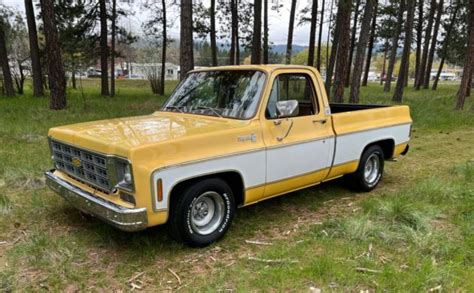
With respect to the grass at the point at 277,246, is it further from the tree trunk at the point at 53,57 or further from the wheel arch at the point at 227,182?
the tree trunk at the point at 53,57

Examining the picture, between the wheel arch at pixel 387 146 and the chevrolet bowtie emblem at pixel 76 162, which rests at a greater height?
the chevrolet bowtie emblem at pixel 76 162

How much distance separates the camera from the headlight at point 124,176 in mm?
3555

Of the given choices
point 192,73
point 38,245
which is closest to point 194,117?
point 192,73

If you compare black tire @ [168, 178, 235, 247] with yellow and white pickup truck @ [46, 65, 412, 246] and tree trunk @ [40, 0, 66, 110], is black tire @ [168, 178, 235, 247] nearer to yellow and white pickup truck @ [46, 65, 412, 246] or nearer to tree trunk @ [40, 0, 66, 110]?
yellow and white pickup truck @ [46, 65, 412, 246]

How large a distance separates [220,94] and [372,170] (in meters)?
2.98

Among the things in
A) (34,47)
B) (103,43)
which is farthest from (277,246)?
(34,47)

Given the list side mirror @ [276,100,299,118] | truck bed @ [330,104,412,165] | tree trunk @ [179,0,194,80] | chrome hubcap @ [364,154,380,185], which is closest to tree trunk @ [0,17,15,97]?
tree trunk @ [179,0,194,80]

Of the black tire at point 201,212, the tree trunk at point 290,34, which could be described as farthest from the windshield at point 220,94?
the tree trunk at point 290,34

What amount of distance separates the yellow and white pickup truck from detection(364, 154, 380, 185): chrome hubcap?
0.36 m

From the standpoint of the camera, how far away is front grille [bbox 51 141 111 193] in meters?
3.86

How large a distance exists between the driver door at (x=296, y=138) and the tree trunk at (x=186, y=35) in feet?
19.2

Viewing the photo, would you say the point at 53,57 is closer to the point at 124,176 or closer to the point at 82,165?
the point at 82,165

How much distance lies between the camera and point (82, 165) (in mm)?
4168

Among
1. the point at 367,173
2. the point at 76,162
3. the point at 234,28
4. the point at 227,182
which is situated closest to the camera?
the point at 76,162
